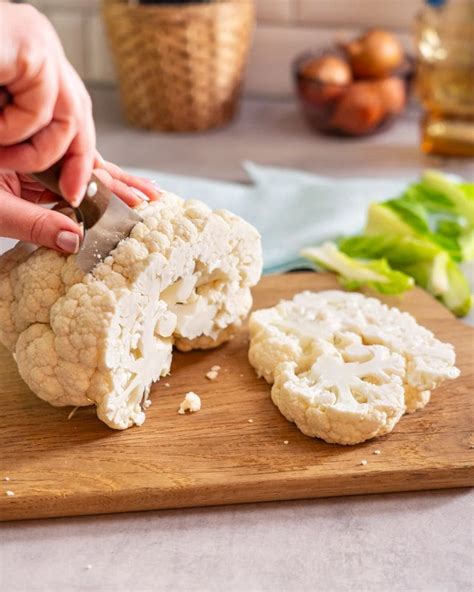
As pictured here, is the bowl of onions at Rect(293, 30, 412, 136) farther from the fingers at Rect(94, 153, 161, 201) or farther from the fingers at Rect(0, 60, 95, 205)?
the fingers at Rect(0, 60, 95, 205)

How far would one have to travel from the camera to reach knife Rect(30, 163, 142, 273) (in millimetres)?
1340

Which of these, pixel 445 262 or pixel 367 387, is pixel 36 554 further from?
→ pixel 445 262

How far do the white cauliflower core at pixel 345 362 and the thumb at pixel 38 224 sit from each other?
0.37 m

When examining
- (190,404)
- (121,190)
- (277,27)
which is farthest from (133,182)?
(277,27)

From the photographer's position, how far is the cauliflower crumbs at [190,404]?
1430 millimetres

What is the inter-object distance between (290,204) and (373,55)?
2.21ft

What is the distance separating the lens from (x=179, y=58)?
8.66 ft

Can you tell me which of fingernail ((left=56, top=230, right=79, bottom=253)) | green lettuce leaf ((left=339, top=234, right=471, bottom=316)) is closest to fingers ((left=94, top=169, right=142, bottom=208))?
fingernail ((left=56, top=230, right=79, bottom=253))

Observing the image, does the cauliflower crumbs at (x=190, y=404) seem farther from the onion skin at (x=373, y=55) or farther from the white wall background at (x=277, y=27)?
the white wall background at (x=277, y=27)

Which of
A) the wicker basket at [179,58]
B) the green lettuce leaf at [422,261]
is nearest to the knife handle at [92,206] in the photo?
the green lettuce leaf at [422,261]

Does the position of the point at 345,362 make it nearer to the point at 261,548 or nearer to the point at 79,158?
the point at 261,548

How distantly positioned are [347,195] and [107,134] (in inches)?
39.6

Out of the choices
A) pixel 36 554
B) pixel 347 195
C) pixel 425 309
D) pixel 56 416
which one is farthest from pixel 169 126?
pixel 36 554

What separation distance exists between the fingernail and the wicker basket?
138 cm
